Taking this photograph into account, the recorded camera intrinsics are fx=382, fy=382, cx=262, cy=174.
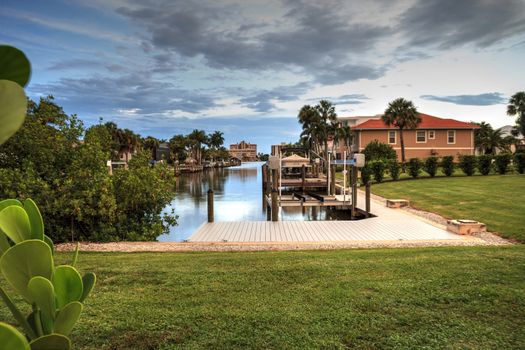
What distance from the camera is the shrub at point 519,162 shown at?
28.0 m

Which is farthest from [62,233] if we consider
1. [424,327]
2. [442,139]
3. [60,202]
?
[442,139]

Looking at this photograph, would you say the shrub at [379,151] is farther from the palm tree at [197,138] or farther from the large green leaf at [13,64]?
the palm tree at [197,138]

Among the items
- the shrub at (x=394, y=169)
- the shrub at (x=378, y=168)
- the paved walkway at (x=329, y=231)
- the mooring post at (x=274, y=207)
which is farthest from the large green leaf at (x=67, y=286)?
the shrub at (x=394, y=169)

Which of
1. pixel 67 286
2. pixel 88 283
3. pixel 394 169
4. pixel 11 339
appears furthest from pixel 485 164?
pixel 11 339

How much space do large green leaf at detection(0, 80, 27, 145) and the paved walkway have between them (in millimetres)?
11031

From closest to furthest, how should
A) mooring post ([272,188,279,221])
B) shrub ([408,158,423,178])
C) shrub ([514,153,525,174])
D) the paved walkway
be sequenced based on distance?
1. the paved walkway
2. mooring post ([272,188,279,221])
3. shrub ([514,153,525,174])
4. shrub ([408,158,423,178])

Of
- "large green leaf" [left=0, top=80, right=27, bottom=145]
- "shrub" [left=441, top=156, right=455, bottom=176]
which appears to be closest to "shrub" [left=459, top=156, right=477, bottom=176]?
"shrub" [left=441, top=156, right=455, bottom=176]

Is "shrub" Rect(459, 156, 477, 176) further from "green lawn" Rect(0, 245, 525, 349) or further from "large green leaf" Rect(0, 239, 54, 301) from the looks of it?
"large green leaf" Rect(0, 239, 54, 301)

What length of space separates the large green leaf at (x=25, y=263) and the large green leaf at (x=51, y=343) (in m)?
0.13

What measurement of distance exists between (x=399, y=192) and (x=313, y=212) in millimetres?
6232

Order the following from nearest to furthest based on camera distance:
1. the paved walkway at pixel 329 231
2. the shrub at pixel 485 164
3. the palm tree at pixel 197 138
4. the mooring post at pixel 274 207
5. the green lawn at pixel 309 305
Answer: the green lawn at pixel 309 305
the paved walkway at pixel 329 231
the mooring post at pixel 274 207
the shrub at pixel 485 164
the palm tree at pixel 197 138

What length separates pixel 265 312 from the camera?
14.4ft

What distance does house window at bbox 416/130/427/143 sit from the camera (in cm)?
4900

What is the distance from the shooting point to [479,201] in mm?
17812
